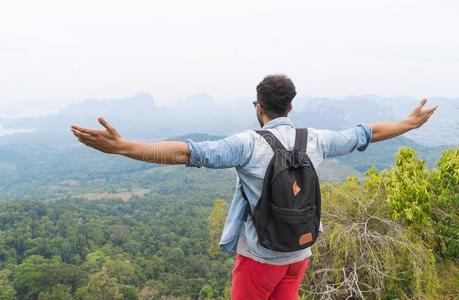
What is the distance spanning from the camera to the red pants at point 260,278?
1.83 meters

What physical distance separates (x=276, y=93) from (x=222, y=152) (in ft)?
1.19

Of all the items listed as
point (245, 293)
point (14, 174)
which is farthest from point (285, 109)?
point (14, 174)

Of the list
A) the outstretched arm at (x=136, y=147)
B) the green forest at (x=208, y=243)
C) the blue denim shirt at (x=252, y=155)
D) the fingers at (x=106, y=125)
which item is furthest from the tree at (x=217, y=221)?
the fingers at (x=106, y=125)

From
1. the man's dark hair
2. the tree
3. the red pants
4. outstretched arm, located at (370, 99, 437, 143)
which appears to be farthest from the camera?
the tree

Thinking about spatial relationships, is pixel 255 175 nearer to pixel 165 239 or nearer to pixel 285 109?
pixel 285 109

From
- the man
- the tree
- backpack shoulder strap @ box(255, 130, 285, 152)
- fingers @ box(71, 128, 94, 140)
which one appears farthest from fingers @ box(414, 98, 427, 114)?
the tree

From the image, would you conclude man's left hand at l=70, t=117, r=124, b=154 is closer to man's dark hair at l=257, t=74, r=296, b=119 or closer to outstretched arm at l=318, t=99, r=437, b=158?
man's dark hair at l=257, t=74, r=296, b=119

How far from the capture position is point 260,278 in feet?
6.05

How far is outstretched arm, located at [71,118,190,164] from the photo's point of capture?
1542mm

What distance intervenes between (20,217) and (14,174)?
310 ft

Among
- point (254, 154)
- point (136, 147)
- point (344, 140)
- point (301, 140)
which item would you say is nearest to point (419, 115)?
point (344, 140)

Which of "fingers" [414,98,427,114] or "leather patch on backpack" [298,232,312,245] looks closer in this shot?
"leather patch on backpack" [298,232,312,245]

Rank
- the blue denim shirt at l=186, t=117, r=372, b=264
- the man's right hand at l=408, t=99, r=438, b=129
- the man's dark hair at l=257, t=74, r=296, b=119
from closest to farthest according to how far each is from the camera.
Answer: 1. the blue denim shirt at l=186, t=117, r=372, b=264
2. the man's dark hair at l=257, t=74, r=296, b=119
3. the man's right hand at l=408, t=99, r=438, b=129

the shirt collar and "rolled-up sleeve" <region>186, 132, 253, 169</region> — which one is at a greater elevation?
the shirt collar
